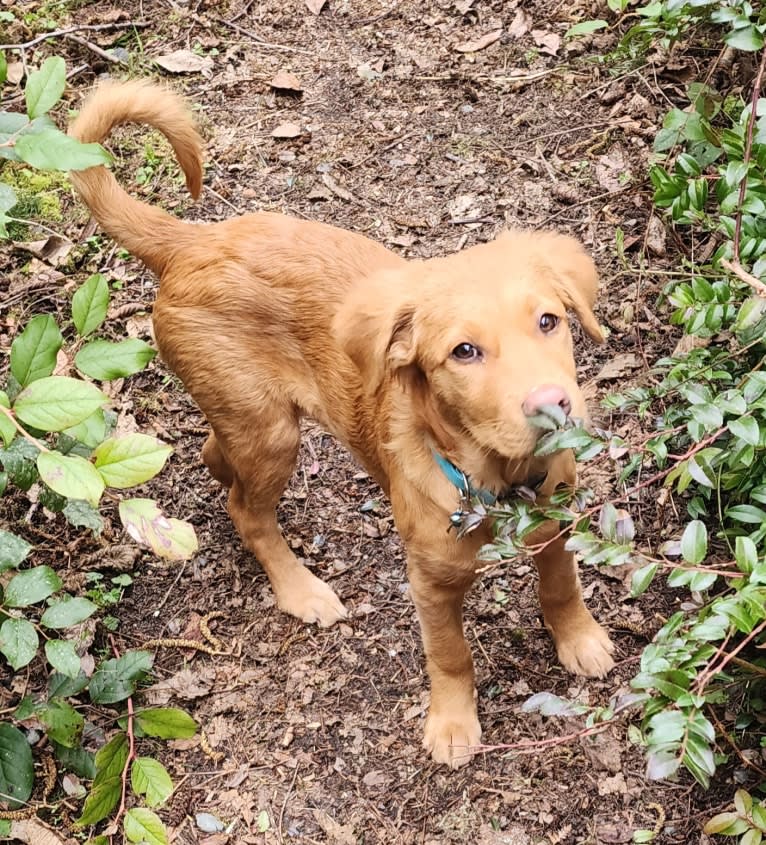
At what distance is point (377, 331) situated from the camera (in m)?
2.92

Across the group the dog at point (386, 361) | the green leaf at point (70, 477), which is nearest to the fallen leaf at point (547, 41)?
the dog at point (386, 361)

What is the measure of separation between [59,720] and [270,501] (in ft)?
3.93

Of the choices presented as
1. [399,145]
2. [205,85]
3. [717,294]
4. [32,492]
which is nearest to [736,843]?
[717,294]

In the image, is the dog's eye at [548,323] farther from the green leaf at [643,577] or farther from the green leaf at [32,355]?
Answer: the green leaf at [32,355]

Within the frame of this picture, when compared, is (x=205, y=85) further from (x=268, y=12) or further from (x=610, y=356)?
(x=610, y=356)

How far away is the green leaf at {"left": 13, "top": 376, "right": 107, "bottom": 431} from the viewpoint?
180 centimetres

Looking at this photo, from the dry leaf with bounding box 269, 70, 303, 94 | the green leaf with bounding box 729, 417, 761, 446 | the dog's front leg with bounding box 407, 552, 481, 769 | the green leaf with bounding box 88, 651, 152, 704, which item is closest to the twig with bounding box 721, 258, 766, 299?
the green leaf with bounding box 729, 417, 761, 446

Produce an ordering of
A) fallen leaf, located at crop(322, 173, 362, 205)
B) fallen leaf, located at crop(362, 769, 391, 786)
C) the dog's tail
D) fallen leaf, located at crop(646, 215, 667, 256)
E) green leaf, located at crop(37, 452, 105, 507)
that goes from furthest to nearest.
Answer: fallen leaf, located at crop(322, 173, 362, 205), fallen leaf, located at crop(646, 215, 667, 256), fallen leaf, located at crop(362, 769, 391, 786), the dog's tail, green leaf, located at crop(37, 452, 105, 507)

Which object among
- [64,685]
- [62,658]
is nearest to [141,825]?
[62,658]

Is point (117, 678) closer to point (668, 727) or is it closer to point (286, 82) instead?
point (668, 727)

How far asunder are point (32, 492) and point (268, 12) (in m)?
3.41

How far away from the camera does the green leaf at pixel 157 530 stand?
1.84m

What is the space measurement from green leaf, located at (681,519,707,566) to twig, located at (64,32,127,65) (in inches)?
192

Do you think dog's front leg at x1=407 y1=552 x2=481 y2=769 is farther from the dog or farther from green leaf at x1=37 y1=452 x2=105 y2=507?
green leaf at x1=37 y1=452 x2=105 y2=507
